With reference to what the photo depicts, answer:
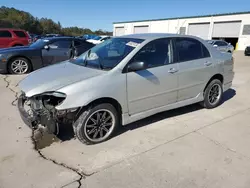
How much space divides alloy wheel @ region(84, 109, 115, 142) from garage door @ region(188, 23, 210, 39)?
104 feet

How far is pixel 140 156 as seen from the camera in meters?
3.06

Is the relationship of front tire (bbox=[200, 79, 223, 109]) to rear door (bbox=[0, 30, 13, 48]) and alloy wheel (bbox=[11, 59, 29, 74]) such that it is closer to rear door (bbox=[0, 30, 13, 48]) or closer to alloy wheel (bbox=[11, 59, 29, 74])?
alloy wheel (bbox=[11, 59, 29, 74])

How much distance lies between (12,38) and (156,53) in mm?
12166

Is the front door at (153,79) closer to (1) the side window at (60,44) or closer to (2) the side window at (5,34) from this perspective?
(1) the side window at (60,44)

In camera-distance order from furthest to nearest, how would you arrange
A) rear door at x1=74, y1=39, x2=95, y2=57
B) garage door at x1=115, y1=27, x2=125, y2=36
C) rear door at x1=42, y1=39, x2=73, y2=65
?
1. garage door at x1=115, y1=27, x2=125, y2=36
2. rear door at x1=74, y1=39, x2=95, y2=57
3. rear door at x1=42, y1=39, x2=73, y2=65

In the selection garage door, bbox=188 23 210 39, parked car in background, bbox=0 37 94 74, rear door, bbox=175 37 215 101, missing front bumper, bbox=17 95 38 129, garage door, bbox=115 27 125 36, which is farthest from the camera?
garage door, bbox=115 27 125 36

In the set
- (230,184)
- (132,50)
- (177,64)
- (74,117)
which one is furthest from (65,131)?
(230,184)

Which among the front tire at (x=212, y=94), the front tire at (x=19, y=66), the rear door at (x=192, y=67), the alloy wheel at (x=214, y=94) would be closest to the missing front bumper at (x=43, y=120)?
the rear door at (x=192, y=67)

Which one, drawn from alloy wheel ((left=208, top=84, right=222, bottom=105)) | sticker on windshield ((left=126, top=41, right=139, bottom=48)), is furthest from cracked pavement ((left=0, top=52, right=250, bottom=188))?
sticker on windshield ((left=126, top=41, right=139, bottom=48))

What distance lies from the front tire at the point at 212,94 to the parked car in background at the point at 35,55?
4727mm

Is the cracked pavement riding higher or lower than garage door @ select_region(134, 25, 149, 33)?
higher

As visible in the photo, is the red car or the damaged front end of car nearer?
the damaged front end of car

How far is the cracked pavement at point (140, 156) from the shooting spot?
8.47ft

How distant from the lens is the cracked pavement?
102 inches
